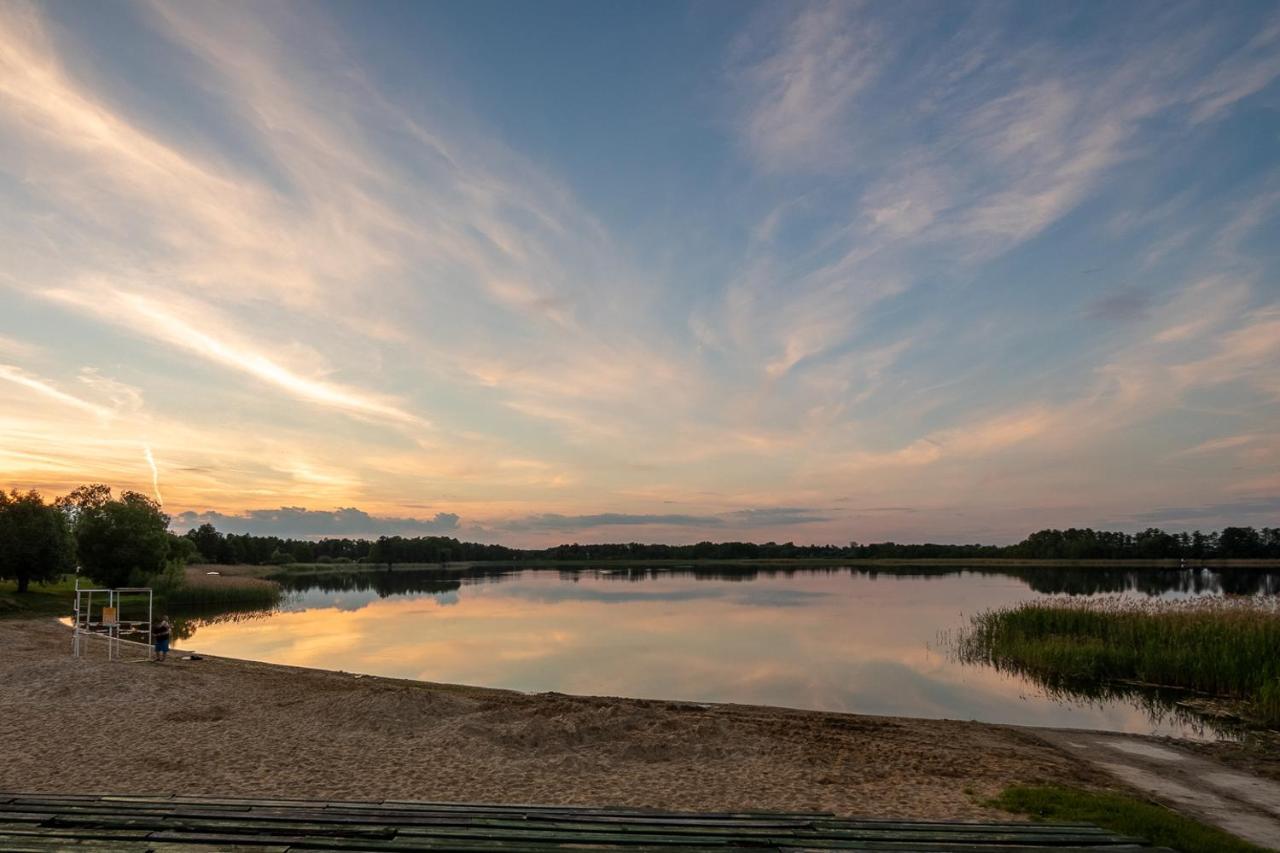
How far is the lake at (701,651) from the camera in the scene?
22781 millimetres

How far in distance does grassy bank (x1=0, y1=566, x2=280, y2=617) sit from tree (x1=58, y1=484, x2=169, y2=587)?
2.15 meters

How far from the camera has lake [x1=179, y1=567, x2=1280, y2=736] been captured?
2278 centimetres

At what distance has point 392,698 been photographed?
17078mm

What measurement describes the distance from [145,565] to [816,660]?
151 feet

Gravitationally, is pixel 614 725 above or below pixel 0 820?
below

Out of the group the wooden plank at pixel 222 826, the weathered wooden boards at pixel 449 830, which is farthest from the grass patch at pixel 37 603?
the wooden plank at pixel 222 826

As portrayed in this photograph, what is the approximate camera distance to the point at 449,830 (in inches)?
277

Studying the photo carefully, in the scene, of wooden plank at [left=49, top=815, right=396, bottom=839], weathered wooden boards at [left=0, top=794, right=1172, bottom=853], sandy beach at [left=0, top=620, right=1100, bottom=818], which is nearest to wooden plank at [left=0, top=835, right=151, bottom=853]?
weathered wooden boards at [left=0, top=794, right=1172, bottom=853]

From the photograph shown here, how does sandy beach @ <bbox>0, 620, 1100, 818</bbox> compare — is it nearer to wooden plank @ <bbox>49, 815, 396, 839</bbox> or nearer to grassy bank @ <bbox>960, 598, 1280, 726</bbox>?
wooden plank @ <bbox>49, 815, 396, 839</bbox>

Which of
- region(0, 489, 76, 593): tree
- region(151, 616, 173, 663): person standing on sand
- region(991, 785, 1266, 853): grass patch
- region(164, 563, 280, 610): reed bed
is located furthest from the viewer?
region(164, 563, 280, 610): reed bed

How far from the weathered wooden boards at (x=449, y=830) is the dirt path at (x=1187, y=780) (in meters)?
4.94

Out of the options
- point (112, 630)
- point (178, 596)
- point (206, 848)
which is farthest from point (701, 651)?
point (178, 596)

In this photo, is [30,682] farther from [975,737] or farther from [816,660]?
[816,660]

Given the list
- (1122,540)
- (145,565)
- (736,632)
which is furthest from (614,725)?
(1122,540)
